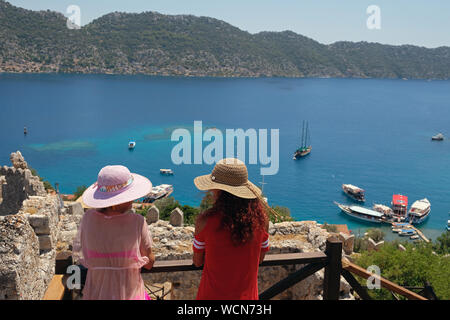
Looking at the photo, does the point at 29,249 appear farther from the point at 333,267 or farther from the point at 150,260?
the point at 333,267

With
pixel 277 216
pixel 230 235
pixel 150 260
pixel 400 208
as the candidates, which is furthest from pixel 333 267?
pixel 400 208

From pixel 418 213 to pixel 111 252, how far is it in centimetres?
4023

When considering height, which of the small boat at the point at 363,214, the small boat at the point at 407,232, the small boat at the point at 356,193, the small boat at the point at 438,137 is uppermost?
the small boat at the point at 438,137

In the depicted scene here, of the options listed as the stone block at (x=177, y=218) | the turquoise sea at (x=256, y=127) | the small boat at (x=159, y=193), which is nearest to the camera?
the stone block at (x=177, y=218)

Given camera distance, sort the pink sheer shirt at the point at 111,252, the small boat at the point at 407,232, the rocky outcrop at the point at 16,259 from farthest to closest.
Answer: the small boat at the point at 407,232
the rocky outcrop at the point at 16,259
the pink sheer shirt at the point at 111,252

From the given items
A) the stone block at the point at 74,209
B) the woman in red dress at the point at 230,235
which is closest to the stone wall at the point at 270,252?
the stone block at the point at 74,209

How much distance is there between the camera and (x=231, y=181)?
250 centimetres

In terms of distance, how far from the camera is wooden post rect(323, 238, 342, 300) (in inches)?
120

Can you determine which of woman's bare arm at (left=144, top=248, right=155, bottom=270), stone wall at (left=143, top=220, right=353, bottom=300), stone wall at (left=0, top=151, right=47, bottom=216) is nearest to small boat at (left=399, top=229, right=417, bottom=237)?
stone wall at (left=143, top=220, right=353, bottom=300)

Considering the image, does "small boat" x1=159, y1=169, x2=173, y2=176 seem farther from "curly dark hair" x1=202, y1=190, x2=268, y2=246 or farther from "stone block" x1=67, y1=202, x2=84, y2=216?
"curly dark hair" x1=202, y1=190, x2=268, y2=246

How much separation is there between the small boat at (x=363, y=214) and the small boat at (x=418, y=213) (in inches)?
124

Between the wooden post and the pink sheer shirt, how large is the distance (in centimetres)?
152

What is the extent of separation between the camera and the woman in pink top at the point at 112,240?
2312mm

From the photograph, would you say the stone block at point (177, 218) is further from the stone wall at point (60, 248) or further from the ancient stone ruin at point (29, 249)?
the ancient stone ruin at point (29, 249)
